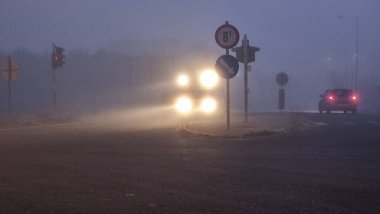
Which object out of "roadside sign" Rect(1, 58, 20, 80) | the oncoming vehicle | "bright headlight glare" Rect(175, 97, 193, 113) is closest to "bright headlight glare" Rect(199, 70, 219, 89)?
the oncoming vehicle

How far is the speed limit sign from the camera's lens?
1952cm

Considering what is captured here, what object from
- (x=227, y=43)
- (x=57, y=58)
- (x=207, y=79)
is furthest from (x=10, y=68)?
(x=227, y=43)

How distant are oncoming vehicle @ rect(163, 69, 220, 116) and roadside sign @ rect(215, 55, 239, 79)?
11.3 meters

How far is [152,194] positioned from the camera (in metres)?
8.98

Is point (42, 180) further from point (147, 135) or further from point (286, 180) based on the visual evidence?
point (147, 135)

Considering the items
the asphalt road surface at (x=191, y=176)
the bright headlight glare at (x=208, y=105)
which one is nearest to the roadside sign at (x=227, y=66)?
the asphalt road surface at (x=191, y=176)

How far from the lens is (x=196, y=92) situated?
32.8m

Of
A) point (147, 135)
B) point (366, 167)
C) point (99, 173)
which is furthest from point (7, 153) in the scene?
point (366, 167)

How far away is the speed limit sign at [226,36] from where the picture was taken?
768 inches

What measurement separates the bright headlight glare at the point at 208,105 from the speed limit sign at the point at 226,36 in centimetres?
1359

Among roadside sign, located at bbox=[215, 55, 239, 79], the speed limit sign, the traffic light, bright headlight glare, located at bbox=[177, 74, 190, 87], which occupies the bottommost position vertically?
roadside sign, located at bbox=[215, 55, 239, 79]

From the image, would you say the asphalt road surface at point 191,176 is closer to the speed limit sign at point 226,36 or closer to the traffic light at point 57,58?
the speed limit sign at point 226,36

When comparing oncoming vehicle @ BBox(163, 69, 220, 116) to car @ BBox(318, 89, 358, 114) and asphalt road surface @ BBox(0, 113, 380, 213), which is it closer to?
car @ BBox(318, 89, 358, 114)

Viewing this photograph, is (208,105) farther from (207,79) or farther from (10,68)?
(10,68)
